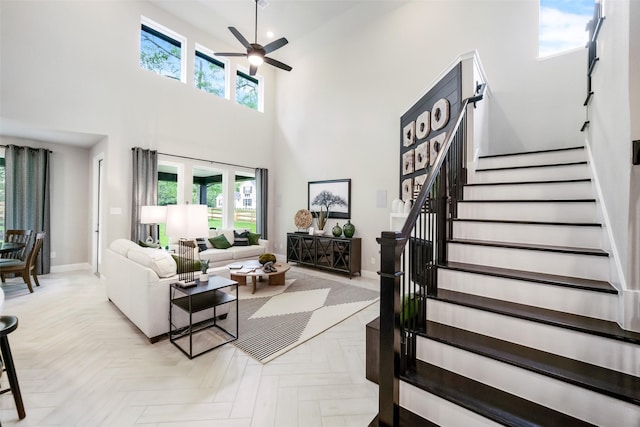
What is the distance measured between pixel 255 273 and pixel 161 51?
521cm

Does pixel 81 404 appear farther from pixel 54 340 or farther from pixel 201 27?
pixel 201 27

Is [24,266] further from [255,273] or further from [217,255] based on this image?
[255,273]

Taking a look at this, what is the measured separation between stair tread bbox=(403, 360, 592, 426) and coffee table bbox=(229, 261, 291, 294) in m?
2.94

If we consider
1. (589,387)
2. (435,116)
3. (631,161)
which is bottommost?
(589,387)

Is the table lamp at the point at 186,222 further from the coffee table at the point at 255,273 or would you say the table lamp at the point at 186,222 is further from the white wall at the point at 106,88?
the white wall at the point at 106,88

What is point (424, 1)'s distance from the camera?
4773 millimetres

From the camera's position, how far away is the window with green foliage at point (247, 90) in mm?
6932

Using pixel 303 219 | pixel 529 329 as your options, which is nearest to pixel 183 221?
pixel 529 329

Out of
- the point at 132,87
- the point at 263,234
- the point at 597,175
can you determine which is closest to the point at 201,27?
the point at 132,87

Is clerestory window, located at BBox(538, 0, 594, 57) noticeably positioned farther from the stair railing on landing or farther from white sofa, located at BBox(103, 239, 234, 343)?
white sofa, located at BBox(103, 239, 234, 343)

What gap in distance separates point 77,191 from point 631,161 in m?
→ 8.11

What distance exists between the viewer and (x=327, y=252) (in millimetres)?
5648

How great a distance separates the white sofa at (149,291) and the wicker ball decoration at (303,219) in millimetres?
3335

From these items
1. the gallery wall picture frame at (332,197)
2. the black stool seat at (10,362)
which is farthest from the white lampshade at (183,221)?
the gallery wall picture frame at (332,197)
